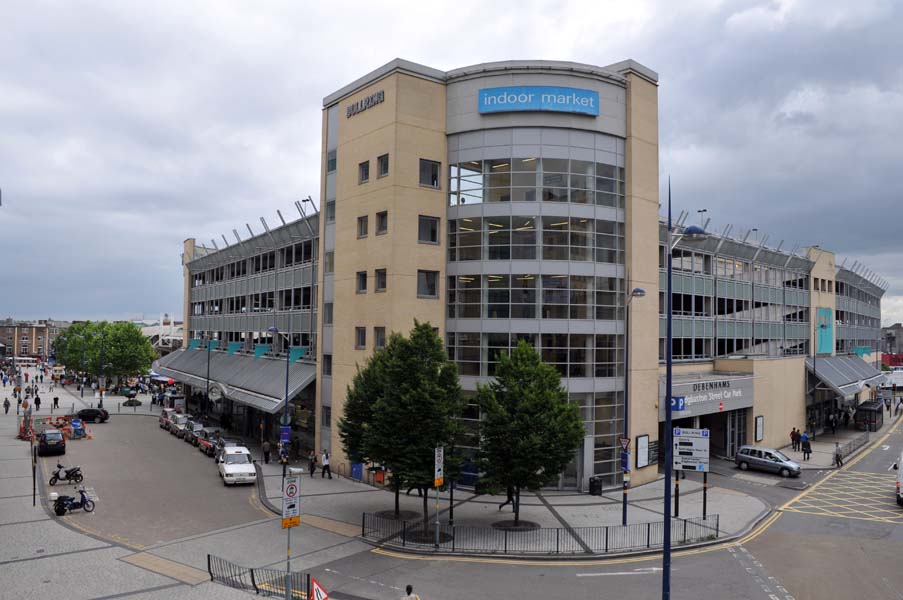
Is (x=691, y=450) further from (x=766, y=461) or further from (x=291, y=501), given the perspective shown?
(x=291, y=501)

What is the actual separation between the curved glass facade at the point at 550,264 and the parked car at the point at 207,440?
19152 mm

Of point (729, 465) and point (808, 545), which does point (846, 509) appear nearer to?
point (808, 545)

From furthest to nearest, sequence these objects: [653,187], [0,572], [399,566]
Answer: [653,187]
[399,566]
[0,572]

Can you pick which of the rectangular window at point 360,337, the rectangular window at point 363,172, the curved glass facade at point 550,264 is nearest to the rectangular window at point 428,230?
the curved glass facade at point 550,264

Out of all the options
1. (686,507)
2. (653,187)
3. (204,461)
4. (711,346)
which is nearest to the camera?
(686,507)

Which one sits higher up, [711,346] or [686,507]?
[711,346]

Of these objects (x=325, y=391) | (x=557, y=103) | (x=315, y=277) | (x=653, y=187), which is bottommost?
(x=325, y=391)

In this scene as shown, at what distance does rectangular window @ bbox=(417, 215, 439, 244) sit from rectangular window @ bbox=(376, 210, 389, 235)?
1.82 metres

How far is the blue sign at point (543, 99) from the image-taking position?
33156mm

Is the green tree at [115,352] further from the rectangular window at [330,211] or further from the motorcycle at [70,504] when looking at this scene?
the motorcycle at [70,504]

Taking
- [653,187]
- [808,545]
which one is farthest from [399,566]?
[653,187]

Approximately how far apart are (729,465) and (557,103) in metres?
25.3

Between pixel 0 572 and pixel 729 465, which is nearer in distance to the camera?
pixel 0 572

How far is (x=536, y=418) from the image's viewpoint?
24.1 metres
